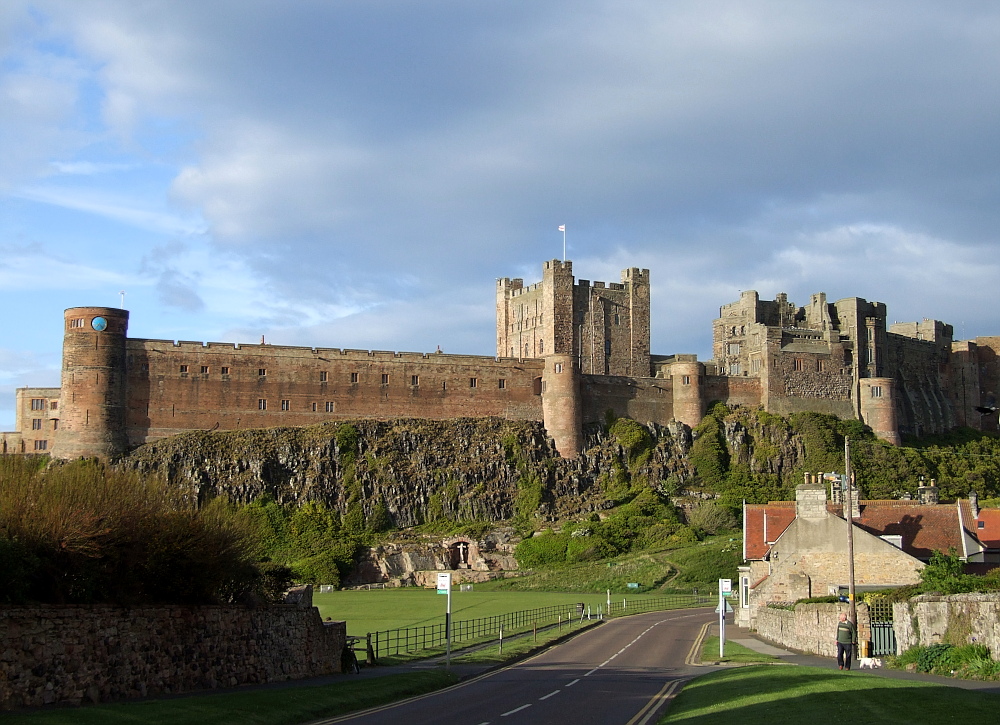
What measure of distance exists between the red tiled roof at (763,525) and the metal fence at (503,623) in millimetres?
7096

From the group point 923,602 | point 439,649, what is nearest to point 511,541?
point 439,649

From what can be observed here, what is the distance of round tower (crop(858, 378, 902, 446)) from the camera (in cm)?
8881

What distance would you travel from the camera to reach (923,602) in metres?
27.7

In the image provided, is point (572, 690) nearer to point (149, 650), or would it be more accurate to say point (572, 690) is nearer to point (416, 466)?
point (149, 650)

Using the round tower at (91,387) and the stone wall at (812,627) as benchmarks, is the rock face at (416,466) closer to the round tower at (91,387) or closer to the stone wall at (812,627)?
the round tower at (91,387)

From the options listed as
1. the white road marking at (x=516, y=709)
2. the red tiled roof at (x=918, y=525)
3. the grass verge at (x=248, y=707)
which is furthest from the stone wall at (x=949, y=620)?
the red tiled roof at (x=918, y=525)

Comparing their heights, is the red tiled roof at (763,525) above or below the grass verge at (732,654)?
above

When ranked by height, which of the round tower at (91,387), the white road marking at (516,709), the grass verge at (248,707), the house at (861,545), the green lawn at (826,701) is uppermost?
the round tower at (91,387)

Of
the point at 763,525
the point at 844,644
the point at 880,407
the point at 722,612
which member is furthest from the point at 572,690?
the point at 880,407

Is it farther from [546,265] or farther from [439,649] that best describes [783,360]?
[439,649]

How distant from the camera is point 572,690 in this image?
26.8 metres

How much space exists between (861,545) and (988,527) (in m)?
8.94

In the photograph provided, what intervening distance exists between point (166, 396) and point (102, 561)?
54783mm

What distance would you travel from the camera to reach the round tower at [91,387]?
245ft
